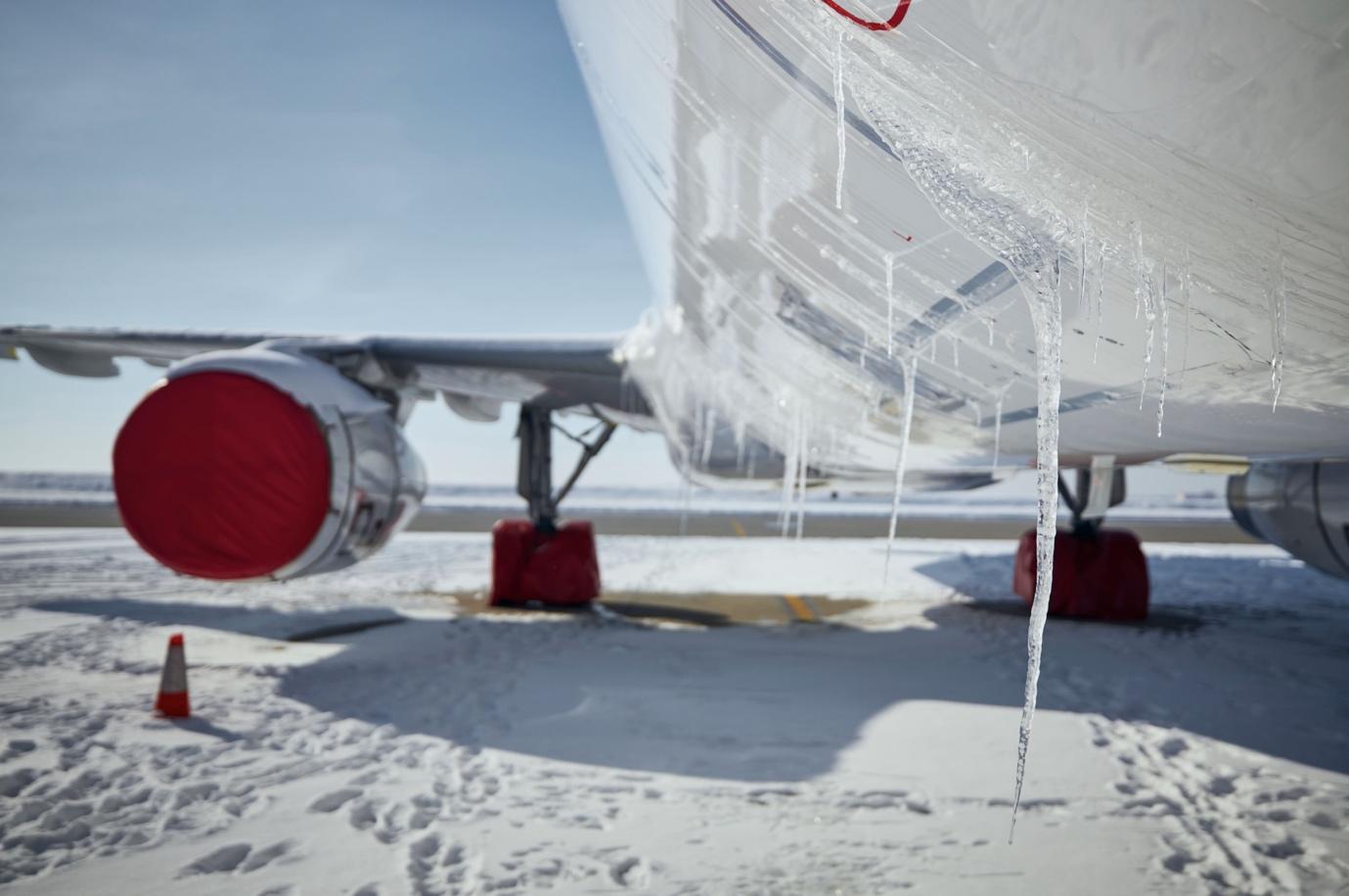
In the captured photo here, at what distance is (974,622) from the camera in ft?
19.6

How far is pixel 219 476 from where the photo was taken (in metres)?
3.66

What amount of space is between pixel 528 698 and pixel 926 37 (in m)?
3.36

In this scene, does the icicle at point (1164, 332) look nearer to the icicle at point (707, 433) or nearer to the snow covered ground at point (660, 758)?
the snow covered ground at point (660, 758)

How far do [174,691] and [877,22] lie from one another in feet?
12.4

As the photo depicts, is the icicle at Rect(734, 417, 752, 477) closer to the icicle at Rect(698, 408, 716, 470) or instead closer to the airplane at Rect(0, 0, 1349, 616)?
the icicle at Rect(698, 408, 716, 470)

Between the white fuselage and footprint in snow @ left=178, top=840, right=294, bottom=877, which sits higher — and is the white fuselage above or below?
above

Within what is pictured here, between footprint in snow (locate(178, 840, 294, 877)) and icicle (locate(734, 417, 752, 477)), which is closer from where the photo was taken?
footprint in snow (locate(178, 840, 294, 877))

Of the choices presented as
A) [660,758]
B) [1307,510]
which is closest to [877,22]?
[660,758]

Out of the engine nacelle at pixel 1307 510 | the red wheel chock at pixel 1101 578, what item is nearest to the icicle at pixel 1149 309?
the engine nacelle at pixel 1307 510

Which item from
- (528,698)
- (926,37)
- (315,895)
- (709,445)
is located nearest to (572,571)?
(709,445)

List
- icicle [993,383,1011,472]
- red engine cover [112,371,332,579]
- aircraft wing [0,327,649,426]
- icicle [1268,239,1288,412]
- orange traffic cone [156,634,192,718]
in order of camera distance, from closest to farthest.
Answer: icicle [1268,239,1288,412] → icicle [993,383,1011,472] → orange traffic cone [156,634,192,718] → red engine cover [112,371,332,579] → aircraft wing [0,327,649,426]

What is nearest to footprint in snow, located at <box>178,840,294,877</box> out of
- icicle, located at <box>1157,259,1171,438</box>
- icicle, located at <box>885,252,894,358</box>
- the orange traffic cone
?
the orange traffic cone

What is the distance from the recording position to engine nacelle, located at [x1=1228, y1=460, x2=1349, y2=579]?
4684mm

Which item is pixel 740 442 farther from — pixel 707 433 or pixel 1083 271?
pixel 1083 271
